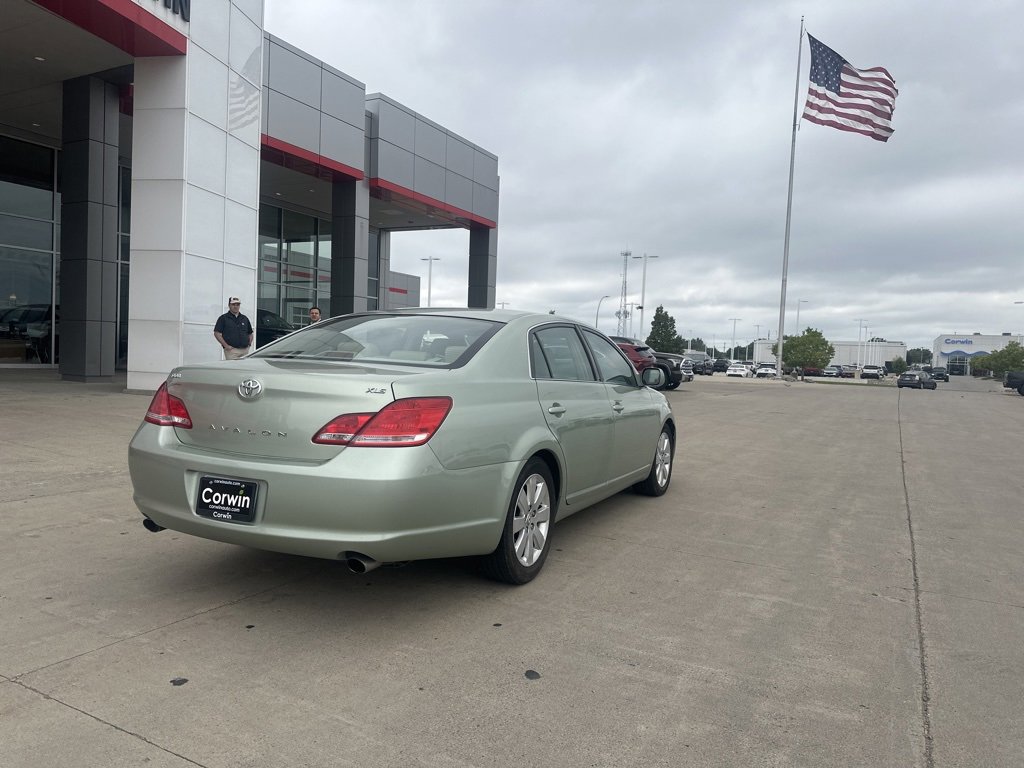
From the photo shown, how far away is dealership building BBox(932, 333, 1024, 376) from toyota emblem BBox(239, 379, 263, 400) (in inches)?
6327

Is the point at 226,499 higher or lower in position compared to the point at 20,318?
lower

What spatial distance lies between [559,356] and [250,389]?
211 centimetres

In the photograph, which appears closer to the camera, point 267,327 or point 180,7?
point 180,7

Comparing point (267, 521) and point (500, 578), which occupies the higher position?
point (267, 521)

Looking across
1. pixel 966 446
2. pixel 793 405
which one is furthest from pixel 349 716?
pixel 793 405

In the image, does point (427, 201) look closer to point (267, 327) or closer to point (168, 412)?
point (267, 327)

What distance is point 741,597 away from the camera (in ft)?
13.3

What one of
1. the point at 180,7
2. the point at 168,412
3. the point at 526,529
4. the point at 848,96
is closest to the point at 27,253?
the point at 180,7

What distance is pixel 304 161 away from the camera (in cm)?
1942

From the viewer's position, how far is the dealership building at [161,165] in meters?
13.2

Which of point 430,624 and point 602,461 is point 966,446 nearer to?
point 602,461

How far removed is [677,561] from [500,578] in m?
1.29

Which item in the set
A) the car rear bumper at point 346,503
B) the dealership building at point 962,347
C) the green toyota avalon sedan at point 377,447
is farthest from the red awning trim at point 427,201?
the dealership building at point 962,347

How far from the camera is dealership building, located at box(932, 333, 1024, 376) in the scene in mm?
142125
